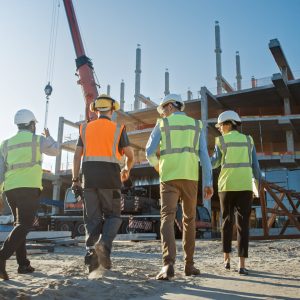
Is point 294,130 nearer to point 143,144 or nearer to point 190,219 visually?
point 143,144

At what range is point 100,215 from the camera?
12.1ft

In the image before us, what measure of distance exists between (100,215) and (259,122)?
2609 centimetres

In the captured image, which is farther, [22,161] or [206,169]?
[22,161]

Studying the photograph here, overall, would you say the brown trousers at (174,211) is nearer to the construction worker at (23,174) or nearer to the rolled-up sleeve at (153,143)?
the rolled-up sleeve at (153,143)

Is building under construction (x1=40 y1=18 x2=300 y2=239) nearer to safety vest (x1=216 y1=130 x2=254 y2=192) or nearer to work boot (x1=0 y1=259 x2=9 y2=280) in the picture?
safety vest (x1=216 y1=130 x2=254 y2=192)

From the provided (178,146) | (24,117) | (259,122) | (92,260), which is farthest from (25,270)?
(259,122)

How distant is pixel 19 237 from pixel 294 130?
94.0 feet

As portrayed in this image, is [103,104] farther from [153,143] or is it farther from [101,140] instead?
[153,143]

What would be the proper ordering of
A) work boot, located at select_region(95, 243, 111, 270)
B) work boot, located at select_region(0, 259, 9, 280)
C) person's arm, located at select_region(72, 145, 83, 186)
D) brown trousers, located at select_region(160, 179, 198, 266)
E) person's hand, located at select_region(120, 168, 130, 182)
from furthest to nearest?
person's hand, located at select_region(120, 168, 130, 182), person's arm, located at select_region(72, 145, 83, 186), work boot, located at select_region(95, 243, 111, 270), brown trousers, located at select_region(160, 179, 198, 266), work boot, located at select_region(0, 259, 9, 280)

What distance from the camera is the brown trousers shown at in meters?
3.31

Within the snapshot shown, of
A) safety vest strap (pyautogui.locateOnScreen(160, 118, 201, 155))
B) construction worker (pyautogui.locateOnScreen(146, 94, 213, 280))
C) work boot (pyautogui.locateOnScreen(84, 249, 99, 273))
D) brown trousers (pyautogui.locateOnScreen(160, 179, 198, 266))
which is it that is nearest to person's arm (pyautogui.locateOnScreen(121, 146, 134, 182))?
construction worker (pyautogui.locateOnScreen(146, 94, 213, 280))

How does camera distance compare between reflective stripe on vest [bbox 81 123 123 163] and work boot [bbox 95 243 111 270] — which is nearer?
work boot [bbox 95 243 111 270]

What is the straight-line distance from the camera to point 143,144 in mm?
37844

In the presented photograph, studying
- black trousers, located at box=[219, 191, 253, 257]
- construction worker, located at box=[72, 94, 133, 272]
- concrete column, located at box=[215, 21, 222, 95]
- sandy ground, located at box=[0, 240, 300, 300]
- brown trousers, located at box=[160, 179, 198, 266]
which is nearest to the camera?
sandy ground, located at box=[0, 240, 300, 300]
